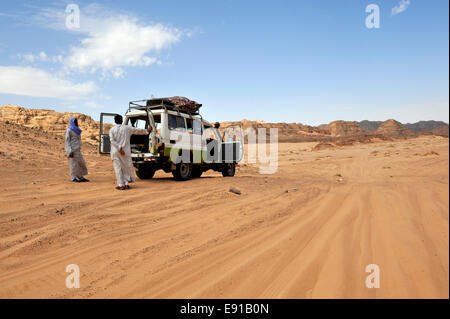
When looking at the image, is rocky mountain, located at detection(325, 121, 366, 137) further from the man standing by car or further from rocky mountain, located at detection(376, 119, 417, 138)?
the man standing by car

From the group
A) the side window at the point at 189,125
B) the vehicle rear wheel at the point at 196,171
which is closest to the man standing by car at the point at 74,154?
the side window at the point at 189,125

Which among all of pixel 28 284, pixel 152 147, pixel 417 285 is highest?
pixel 152 147

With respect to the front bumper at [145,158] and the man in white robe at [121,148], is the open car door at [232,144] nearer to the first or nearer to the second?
the front bumper at [145,158]

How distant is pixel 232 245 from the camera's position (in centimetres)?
366

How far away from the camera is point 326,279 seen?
2.40 m

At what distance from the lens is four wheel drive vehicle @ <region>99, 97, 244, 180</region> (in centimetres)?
947

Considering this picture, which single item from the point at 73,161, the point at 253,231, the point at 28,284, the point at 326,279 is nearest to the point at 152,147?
the point at 73,161

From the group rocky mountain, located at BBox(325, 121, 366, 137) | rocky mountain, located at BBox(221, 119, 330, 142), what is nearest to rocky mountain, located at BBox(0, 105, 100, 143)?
rocky mountain, located at BBox(221, 119, 330, 142)

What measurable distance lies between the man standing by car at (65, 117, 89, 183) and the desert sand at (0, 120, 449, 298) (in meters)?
2.64

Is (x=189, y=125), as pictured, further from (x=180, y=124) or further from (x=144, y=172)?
(x=144, y=172)
